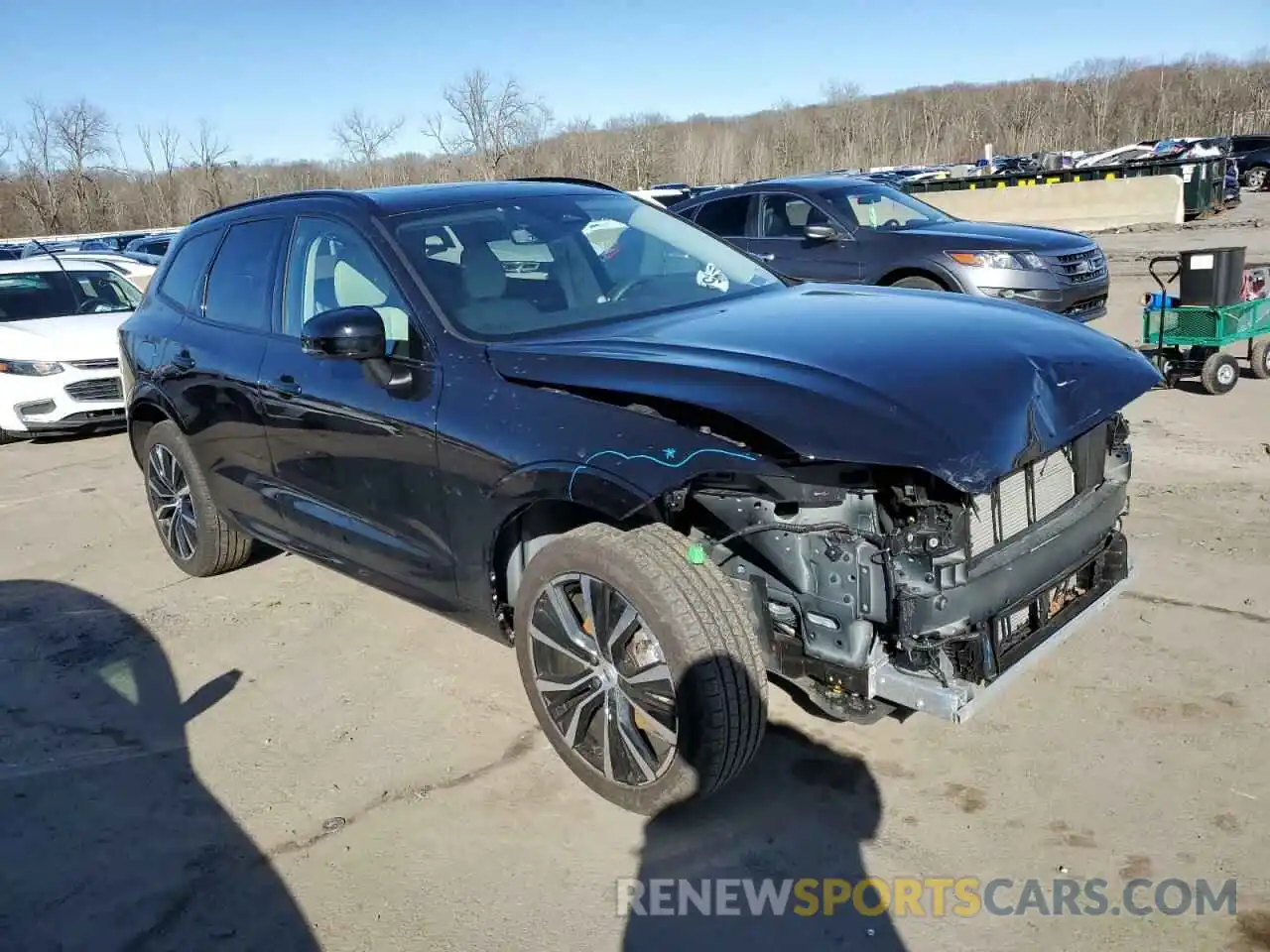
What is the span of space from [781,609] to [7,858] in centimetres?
252

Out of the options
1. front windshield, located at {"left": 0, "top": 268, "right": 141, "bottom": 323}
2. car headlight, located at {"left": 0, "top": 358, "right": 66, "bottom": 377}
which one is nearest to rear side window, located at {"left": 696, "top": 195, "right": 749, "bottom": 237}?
front windshield, located at {"left": 0, "top": 268, "right": 141, "bottom": 323}

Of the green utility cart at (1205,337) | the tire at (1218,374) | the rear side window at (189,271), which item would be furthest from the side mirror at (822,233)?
the rear side window at (189,271)

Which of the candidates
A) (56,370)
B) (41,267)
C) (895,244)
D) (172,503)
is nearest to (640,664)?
(172,503)

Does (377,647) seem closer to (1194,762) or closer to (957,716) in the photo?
(957,716)

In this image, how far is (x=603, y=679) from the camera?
127 inches

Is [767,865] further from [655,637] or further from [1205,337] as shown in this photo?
[1205,337]

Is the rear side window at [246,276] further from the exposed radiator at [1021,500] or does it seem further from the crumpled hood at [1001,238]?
the crumpled hood at [1001,238]

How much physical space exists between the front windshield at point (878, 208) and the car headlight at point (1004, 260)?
84 cm

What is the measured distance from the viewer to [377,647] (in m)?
4.65

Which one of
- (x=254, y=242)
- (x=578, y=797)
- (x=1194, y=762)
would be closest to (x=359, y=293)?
(x=254, y=242)

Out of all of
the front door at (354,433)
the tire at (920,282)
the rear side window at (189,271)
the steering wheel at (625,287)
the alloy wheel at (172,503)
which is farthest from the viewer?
the tire at (920,282)

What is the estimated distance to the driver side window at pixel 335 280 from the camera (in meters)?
3.76

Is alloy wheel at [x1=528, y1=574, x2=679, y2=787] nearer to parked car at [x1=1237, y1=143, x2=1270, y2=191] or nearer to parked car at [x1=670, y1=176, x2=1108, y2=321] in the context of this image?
parked car at [x1=670, y1=176, x2=1108, y2=321]

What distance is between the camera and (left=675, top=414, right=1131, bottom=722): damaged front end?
2.86m
